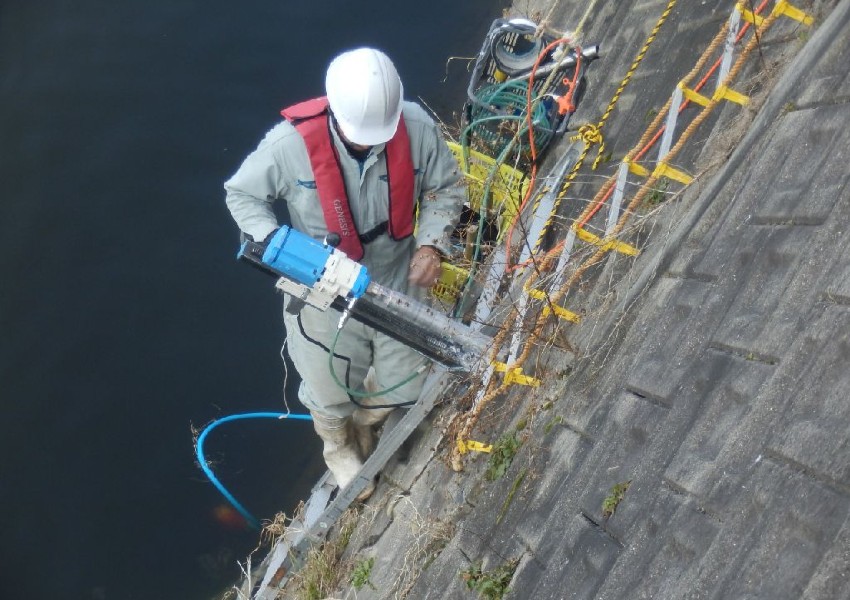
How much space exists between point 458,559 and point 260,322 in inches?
149

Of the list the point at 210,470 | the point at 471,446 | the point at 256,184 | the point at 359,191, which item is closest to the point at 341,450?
the point at 210,470

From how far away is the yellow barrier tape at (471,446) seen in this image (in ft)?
12.4

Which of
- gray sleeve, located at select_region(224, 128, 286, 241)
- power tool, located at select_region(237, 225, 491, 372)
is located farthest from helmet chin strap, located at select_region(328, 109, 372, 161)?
power tool, located at select_region(237, 225, 491, 372)

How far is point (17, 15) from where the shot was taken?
7.28 metres

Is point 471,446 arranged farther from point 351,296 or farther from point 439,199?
point 439,199

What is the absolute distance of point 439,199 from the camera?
4160 millimetres

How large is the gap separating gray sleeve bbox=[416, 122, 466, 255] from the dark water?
298 cm

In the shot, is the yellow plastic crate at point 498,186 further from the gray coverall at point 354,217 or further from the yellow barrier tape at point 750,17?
the yellow barrier tape at point 750,17

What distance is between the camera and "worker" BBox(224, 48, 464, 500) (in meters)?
3.65

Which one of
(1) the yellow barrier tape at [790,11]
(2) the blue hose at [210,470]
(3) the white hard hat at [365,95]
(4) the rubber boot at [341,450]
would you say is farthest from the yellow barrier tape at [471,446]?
(1) the yellow barrier tape at [790,11]

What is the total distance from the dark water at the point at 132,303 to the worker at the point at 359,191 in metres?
2.20

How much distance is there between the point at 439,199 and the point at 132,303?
346 cm

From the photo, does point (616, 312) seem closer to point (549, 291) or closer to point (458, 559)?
point (549, 291)

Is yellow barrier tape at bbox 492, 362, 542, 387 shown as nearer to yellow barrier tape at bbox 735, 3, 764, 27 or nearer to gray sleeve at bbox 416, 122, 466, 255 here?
gray sleeve at bbox 416, 122, 466, 255
